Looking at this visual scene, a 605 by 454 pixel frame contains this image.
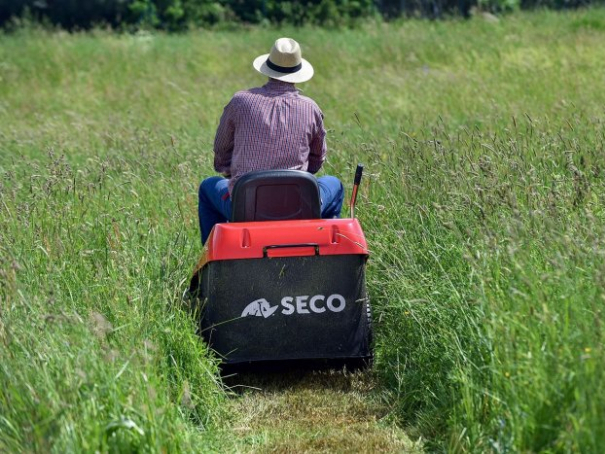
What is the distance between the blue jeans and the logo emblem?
1.67ft

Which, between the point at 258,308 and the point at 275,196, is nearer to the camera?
the point at 258,308

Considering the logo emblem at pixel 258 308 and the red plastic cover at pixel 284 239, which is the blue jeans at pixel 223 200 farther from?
the logo emblem at pixel 258 308

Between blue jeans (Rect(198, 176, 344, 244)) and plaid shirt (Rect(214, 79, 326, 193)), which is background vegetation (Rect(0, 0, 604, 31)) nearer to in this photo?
blue jeans (Rect(198, 176, 344, 244))

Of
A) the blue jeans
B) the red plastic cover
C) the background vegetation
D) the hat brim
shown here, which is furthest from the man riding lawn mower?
the background vegetation

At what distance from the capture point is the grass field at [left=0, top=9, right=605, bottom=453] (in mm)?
3627

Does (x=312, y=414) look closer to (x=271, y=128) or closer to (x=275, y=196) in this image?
(x=275, y=196)

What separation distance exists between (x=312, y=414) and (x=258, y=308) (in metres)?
0.52

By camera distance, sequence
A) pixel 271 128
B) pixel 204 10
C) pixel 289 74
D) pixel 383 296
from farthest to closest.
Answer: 1. pixel 204 10
2. pixel 383 296
3. pixel 289 74
4. pixel 271 128

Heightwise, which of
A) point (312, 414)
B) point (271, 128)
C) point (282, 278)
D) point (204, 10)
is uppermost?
point (271, 128)

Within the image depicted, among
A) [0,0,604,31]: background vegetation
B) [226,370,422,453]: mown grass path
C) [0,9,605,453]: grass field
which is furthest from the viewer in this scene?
[0,0,604,31]: background vegetation

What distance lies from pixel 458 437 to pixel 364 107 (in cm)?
735

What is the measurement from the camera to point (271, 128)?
17.2 feet

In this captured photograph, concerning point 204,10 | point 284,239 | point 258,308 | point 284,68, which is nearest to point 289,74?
point 284,68

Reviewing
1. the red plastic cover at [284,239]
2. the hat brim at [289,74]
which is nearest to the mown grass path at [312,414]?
the red plastic cover at [284,239]
